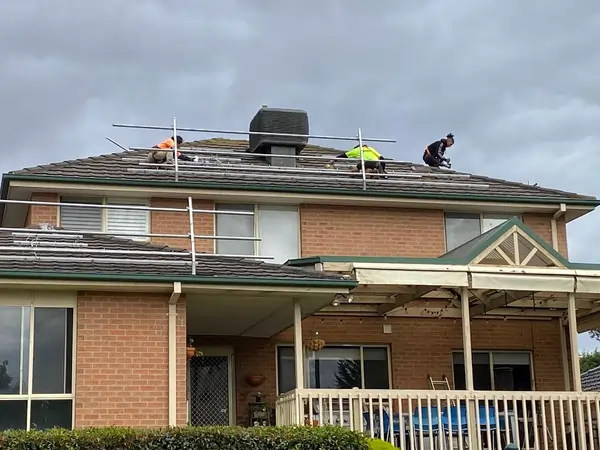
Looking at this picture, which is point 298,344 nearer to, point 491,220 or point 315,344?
point 315,344

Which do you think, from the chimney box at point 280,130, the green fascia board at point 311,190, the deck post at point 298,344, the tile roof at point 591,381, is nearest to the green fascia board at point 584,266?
the green fascia board at point 311,190

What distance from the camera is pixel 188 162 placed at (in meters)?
20.8

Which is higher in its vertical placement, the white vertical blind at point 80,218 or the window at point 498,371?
the white vertical blind at point 80,218

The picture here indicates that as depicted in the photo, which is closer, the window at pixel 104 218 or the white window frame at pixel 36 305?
the white window frame at pixel 36 305

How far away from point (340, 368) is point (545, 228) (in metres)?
5.48

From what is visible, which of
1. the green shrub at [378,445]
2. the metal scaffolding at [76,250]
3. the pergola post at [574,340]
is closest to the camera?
the green shrub at [378,445]

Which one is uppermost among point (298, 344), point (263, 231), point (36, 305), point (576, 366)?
point (263, 231)

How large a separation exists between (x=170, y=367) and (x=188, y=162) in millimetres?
6271

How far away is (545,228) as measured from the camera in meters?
21.8

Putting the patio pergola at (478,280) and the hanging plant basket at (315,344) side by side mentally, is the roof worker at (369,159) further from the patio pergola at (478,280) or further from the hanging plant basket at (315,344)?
the hanging plant basket at (315,344)

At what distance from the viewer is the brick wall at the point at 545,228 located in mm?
21688

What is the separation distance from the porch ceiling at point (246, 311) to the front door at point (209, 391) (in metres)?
0.62

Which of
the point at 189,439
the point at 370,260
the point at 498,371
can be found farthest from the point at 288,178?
the point at 189,439

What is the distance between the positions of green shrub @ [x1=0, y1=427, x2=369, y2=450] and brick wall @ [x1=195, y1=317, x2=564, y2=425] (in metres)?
5.09
